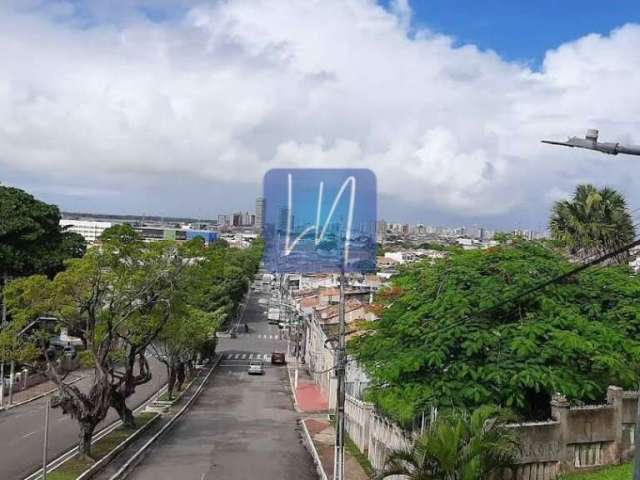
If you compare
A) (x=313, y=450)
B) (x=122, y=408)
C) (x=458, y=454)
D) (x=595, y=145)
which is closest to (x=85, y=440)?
(x=122, y=408)

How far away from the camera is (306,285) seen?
306ft

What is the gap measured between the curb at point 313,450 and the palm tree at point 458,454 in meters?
9.71

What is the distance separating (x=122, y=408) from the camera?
87.1 ft

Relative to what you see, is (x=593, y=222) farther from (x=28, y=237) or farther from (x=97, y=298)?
(x=28, y=237)

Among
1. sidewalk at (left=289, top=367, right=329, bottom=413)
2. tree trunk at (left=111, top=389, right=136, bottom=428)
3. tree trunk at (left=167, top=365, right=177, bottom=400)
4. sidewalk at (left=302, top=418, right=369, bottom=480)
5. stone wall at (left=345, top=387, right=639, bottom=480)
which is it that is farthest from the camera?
tree trunk at (left=167, top=365, right=177, bottom=400)

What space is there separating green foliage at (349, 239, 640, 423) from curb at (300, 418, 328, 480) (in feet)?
10.9

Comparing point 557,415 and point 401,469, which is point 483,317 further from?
point 401,469

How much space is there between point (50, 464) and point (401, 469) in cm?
1453

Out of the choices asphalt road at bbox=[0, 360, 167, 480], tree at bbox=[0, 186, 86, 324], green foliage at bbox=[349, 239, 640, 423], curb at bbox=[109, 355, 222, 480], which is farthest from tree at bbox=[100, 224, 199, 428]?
tree at bbox=[0, 186, 86, 324]

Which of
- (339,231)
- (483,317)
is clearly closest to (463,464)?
(339,231)

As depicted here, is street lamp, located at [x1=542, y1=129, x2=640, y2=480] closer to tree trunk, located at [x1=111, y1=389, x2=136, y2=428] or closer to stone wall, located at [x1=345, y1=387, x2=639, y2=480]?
stone wall, located at [x1=345, y1=387, x2=639, y2=480]

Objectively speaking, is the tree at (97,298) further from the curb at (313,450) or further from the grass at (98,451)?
the curb at (313,450)

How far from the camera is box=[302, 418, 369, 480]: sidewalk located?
20.6 meters

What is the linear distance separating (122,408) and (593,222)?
1798 cm
